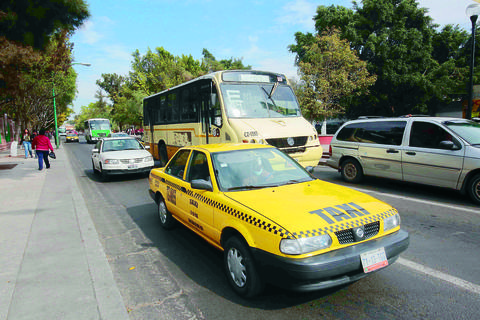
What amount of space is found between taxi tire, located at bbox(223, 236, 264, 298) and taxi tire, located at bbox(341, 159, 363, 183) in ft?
21.9

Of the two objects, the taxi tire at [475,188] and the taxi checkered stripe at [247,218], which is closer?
the taxi checkered stripe at [247,218]

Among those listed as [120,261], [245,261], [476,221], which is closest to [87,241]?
[120,261]

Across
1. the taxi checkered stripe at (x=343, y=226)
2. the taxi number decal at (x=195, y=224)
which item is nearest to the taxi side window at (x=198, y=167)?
the taxi number decal at (x=195, y=224)

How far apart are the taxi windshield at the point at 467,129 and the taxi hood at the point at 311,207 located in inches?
184

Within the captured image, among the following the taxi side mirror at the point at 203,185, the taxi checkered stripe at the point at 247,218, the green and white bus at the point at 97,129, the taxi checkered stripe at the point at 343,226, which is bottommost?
the taxi checkered stripe at the point at 343,226

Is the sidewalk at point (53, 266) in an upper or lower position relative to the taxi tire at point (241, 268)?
lower

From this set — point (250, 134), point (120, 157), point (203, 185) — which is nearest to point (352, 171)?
point (250, 134)

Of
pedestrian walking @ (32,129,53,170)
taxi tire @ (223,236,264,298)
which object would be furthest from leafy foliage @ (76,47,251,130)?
taxi tire @ (223,236,264,298)

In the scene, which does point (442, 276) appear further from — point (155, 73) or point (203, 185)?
point (155, 73)

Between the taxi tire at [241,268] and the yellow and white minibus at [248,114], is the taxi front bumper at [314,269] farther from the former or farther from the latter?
the yellow and white minibus at [248,114]

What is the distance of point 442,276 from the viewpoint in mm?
3676

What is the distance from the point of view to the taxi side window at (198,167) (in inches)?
173

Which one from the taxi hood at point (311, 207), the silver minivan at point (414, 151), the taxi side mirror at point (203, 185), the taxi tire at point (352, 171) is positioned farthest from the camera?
the taxi tire at point (352, 171)

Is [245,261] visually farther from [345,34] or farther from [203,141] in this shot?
[345,34]
